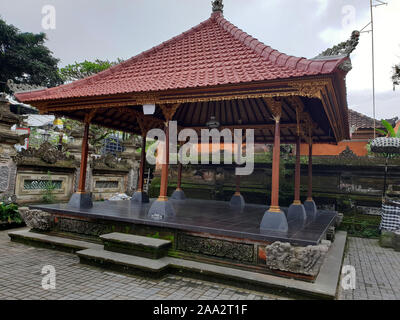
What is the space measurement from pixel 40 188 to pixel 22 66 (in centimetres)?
2102

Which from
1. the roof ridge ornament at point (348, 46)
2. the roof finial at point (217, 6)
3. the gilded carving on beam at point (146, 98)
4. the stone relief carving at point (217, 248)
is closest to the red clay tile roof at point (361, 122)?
the roof finial at point (217, 6)

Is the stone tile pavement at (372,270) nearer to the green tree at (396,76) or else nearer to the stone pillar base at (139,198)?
the stone pillar base at (139,198)

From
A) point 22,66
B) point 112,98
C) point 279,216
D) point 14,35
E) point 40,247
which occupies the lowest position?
point 40,247

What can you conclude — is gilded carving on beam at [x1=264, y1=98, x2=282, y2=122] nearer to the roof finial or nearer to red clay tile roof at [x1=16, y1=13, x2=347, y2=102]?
red clay tile roof at [x1=16, y1=13, x2=347, y2=102]

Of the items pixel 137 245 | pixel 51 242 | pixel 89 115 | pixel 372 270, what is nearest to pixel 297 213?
pixel 372 270

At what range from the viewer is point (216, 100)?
6.10 meters

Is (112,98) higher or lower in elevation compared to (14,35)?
lower

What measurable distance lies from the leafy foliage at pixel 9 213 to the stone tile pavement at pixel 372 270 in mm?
8571

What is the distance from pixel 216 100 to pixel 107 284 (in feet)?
13.3

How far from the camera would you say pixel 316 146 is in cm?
1708

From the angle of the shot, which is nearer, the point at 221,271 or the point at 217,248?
the point at 221,271

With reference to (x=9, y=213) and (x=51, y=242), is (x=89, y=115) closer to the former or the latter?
(x=51, y=242)

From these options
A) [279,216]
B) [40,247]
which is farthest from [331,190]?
[40,247]

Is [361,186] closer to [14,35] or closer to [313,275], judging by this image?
[313,275]
